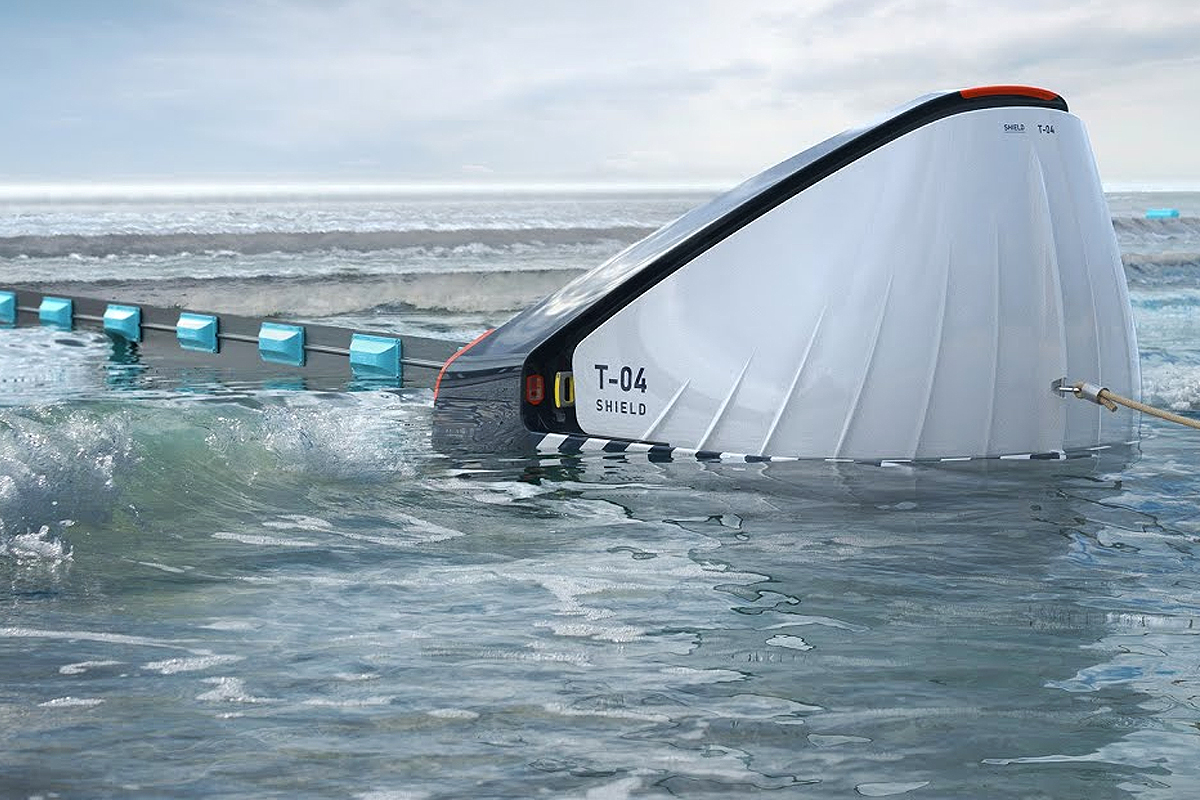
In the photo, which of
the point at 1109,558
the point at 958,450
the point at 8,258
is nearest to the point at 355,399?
the point at 958,450

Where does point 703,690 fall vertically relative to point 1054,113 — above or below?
below

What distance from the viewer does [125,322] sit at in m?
10.1

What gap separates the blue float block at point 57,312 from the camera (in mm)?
11023

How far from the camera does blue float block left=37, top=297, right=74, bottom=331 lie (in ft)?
36.2

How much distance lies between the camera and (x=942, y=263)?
4.58 meters

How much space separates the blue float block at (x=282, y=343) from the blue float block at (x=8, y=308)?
3.96 meters

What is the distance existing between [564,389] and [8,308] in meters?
8.04

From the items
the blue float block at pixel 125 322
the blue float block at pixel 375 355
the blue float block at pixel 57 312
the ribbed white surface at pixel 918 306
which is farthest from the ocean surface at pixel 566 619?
the blue float block at pixel 57 312

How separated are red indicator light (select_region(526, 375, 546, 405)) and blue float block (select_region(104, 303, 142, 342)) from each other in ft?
18.9

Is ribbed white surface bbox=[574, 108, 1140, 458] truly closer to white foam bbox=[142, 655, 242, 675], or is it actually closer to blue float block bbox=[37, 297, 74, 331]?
white foam bbox=[142, 655, 242, 675]

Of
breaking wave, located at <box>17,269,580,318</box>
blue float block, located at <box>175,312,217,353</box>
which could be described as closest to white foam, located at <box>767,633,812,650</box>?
blue float block, located at <box>175,312,217,353</box>

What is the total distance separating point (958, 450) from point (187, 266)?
2428 centimetres

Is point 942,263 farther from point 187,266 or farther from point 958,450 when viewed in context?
point 187,266

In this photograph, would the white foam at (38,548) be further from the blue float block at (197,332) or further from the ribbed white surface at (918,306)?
the blue float block at (197,332)
